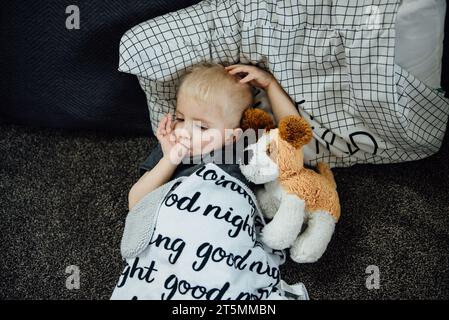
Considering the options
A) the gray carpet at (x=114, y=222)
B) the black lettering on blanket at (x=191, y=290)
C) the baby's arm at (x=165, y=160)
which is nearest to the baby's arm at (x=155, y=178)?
the baby's arm at (x=165, y=160)

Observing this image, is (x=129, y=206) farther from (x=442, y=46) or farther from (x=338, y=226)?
(x=442, y=46)

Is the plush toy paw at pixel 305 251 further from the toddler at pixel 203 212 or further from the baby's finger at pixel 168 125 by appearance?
the baby's finger at pixel 168 125

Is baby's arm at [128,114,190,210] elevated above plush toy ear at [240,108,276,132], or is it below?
below

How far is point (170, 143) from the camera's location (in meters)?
1.08

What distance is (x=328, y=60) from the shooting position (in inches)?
40.3

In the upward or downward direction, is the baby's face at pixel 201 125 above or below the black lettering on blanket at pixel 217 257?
above

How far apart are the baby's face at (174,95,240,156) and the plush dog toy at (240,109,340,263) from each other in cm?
5

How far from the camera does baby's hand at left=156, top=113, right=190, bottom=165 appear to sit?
106 cm

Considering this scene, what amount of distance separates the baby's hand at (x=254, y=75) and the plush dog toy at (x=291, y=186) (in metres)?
0.09

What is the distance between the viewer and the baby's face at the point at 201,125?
1011 mm

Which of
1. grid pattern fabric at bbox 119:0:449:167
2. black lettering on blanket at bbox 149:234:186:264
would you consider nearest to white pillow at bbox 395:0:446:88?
grid pattern fabric at bbox 119:0:449:167

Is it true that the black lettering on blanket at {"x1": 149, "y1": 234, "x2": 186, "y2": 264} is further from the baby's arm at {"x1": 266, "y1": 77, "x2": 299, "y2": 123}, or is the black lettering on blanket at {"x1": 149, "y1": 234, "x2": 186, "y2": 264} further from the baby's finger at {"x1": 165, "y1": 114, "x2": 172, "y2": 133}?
the baby's arm at {"x1": 266, "y1": 77, "x2": 299, "y2": 123}

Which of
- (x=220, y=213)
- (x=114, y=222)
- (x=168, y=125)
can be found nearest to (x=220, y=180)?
(x=220, y=213)
